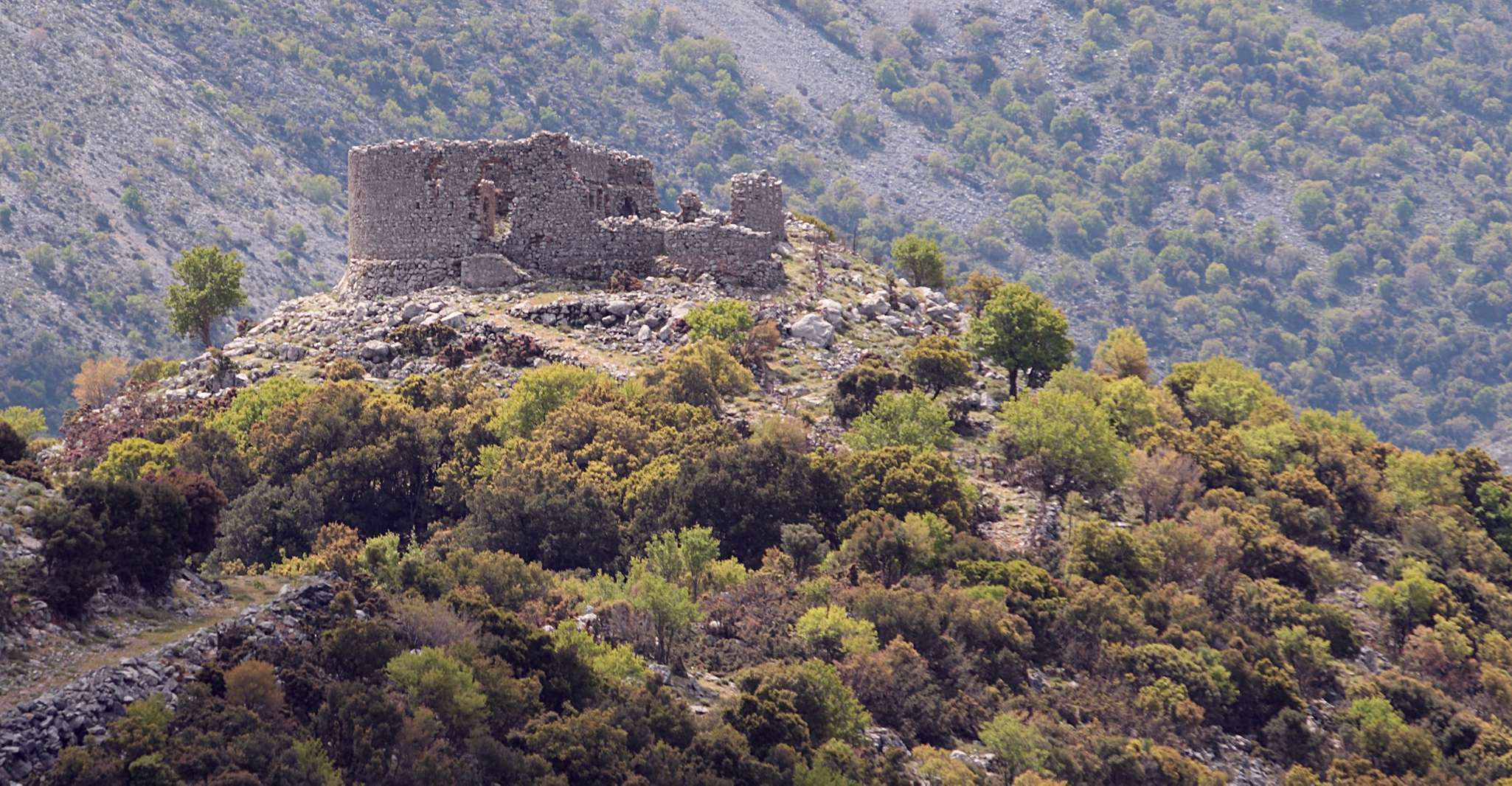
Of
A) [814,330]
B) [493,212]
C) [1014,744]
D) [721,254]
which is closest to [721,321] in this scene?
[814,330]

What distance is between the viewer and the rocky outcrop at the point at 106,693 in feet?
140

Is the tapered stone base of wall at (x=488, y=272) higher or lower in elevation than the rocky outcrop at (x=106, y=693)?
lower

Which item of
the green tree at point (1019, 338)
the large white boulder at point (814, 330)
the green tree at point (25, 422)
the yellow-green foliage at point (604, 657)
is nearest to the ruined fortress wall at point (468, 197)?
the large white boulder at point (814, 330)

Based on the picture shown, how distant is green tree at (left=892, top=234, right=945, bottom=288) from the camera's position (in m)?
98.1

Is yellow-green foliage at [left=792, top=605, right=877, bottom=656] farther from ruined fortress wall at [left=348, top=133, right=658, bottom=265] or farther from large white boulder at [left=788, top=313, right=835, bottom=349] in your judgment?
ruined fortress wall at [left=348, top=133, right=658, bottom=265]

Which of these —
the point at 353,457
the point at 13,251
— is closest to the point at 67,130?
the point at 13,251

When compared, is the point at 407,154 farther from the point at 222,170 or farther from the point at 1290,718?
the point at 222,170

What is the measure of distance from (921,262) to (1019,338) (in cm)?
1369

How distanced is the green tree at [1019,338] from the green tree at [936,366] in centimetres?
259

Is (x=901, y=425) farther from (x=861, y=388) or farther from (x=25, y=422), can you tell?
(x=25, y=422)

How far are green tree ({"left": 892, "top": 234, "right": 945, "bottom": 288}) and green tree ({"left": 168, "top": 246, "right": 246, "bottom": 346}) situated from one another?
27216 millimetres

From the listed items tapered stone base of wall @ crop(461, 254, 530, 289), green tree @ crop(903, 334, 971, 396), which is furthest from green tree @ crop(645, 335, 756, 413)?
tapered stone base of wall @ crop(461, 254, 530, 289)

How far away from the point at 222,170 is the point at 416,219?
368 ft

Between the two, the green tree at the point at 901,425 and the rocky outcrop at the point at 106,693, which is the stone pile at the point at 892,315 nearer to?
the green tree at the point at 901,425
